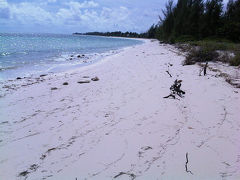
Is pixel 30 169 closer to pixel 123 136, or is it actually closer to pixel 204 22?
pixel 123 136

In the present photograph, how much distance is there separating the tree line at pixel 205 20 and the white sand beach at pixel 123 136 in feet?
114

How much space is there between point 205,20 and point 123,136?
43.0m

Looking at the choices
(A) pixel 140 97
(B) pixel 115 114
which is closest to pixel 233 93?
(A) pixel 140 97

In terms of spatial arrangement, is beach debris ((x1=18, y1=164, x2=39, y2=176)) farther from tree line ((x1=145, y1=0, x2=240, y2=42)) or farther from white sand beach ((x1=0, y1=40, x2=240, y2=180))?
tree line ((x1=145, y1=0, x2=240, y2=42))

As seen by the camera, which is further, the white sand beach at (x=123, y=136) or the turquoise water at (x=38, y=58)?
the turquoise water at (x=38, y=58)

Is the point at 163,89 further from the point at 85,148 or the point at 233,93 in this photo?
the point at 85,148

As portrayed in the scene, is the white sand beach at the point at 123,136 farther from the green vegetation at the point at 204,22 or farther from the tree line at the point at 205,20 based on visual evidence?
the tree line at the point at 205,20

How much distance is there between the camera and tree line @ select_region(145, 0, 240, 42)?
35.8 m

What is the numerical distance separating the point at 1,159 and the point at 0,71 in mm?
11279

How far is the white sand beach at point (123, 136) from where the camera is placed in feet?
9.78

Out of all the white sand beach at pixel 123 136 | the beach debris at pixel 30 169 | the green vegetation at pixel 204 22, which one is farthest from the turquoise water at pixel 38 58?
the green vegetation at pixel 204 22

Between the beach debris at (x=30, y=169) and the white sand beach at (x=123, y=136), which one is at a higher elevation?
the white sand beach at (x=123, y=136)

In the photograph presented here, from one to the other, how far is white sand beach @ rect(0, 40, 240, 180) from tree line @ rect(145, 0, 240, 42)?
34619 millimetres

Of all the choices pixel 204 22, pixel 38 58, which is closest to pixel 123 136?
pixel 38 58
